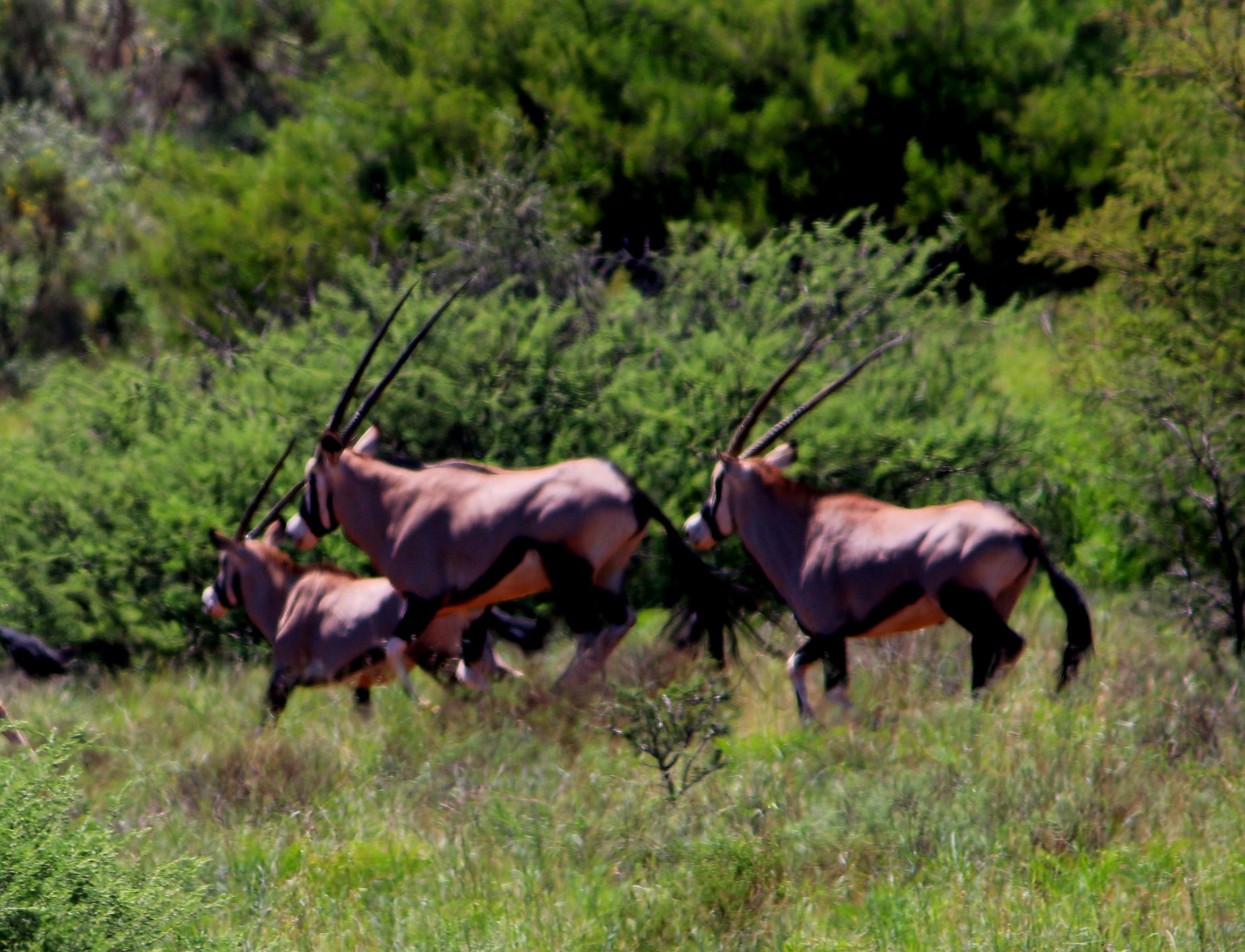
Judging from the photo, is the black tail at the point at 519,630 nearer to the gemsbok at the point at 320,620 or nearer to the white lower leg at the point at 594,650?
the gemsbok at the point at 320,620

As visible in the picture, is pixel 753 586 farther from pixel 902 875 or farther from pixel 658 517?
pixel 902 875

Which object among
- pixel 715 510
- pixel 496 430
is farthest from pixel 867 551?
pixel 496 430

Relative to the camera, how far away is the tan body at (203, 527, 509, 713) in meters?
7.98

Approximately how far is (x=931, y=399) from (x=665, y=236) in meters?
7.98

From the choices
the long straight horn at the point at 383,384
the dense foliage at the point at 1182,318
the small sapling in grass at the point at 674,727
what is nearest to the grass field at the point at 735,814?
Result: the small sapling in grass at the point at 674,727

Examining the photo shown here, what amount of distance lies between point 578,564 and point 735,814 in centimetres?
185

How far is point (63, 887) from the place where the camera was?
4246 mm

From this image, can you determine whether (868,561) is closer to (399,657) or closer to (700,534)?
(700,534)

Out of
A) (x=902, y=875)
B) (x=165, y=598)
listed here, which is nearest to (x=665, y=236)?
(x=165, y=598)

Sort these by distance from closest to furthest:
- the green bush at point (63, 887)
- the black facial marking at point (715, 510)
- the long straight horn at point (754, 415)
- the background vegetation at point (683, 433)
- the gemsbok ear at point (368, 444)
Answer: the green bush at point (63, 887), the background vegetation at point (683, 433), the black facial marking at point (715, 510), the long straight horn at point (754, 415), the gemsbok ear at point (368, 444)

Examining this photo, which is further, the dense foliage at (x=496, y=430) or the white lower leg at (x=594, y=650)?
the dense foliage at (x=496, y=430)

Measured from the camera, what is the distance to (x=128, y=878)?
4633 millimetres

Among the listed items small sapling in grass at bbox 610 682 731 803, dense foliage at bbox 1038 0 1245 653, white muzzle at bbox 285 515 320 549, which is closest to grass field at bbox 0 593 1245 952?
small sapling in grass at bbox 610 682 731 803

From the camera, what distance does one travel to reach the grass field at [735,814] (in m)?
5.25
